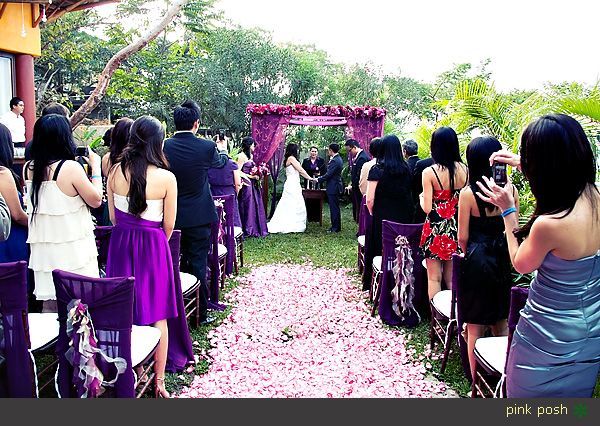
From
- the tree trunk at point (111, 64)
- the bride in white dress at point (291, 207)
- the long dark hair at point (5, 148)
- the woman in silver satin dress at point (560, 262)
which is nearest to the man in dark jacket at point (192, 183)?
the long dark hair at point (5, 148)

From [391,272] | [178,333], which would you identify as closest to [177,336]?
[178,333]

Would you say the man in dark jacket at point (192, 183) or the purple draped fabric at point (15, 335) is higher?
the man in dark jacket at point (192, 183)

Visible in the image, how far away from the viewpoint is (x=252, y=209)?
9.82 m

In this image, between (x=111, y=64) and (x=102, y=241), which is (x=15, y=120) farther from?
(x=102, y=241)

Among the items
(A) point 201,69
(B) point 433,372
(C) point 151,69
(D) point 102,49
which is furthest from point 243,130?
(B) point 433,372

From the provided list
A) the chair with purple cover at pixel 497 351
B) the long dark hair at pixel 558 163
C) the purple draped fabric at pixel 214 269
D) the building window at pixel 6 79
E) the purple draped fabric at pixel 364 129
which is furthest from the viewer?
the purple draped fabric at pixel 364 129

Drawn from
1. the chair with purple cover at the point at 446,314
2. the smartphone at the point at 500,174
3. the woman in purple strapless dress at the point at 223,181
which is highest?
the smartphone at the point at 500,174

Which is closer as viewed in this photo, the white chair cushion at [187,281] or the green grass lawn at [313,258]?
the green grass lawn at [313,258]

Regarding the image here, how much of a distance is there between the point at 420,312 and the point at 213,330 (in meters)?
1.85

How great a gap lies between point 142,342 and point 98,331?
16.8 inches

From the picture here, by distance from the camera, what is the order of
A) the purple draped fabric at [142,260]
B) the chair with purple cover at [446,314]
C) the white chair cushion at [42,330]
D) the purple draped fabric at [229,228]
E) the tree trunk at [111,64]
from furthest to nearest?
the tree trunk at [111,64]
the purple draped fabric at [229,228]
the chair with purple cover at [446,314]
the purple draped fabric at [142,260]
the white chair cushion at [42,330]

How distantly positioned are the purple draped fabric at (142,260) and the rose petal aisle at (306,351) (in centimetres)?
66

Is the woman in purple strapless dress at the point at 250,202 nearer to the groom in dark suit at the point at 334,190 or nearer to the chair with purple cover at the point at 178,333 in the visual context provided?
the groom in dark suit at the point at 334,190

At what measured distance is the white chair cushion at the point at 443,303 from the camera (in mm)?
3918
